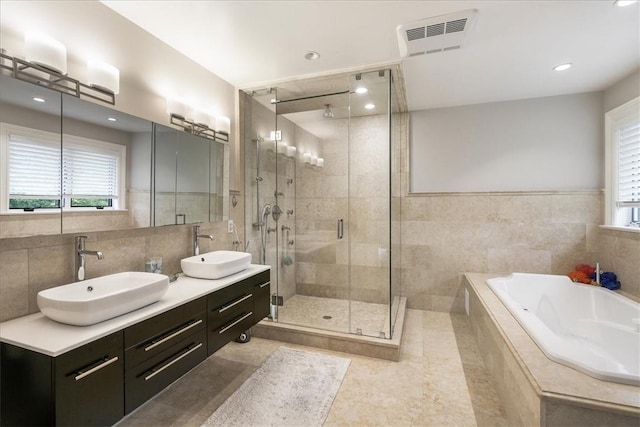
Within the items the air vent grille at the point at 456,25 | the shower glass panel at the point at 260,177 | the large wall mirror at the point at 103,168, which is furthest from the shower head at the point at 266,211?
the air vent grille at the point at 456,25

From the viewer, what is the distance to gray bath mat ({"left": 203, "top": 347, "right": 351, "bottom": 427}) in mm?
1795

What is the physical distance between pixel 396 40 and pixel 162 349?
2559mm

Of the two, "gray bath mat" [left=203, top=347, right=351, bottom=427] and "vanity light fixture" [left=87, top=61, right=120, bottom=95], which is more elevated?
"vanity light fixture" [left=87, top=61, right=120, bottom=95]

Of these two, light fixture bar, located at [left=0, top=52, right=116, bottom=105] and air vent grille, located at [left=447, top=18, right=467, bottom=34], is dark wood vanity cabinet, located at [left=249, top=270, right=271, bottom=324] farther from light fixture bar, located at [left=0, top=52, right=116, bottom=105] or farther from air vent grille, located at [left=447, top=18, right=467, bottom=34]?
air vent grille, located at [left=447, top=18, right=467, bottom=34]

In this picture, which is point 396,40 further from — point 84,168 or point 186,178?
point 84,168

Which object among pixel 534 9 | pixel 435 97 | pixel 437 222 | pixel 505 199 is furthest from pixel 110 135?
pixel 505 199

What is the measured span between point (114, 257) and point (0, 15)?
1.33 m

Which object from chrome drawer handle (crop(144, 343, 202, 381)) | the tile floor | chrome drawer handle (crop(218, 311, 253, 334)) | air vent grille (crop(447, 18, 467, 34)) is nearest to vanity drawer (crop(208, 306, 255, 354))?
chrome drawer handle (crop(218, 311, 253, 334))

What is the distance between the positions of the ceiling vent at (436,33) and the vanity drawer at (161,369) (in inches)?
96.5

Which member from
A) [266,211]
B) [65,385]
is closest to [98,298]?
[65,385]

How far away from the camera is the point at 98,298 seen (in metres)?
1.29

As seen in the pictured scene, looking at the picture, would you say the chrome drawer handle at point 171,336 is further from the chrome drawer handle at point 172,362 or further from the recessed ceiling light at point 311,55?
the recessed ceiling light at point 311,55

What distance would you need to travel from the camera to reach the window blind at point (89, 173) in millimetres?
1551

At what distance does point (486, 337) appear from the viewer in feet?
7.50
